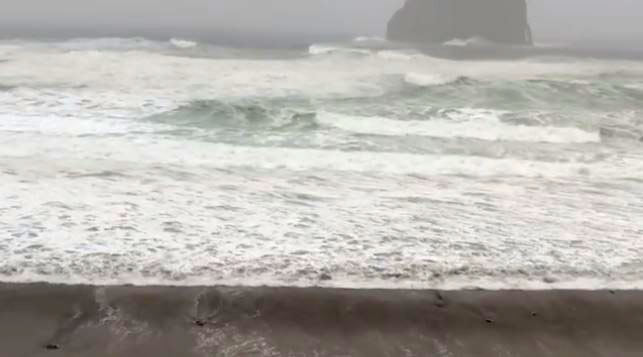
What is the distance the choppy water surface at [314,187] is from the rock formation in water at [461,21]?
62.3 m

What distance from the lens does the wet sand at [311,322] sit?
3.55 m

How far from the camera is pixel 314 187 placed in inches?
289

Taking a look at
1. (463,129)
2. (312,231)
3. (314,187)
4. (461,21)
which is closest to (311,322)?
(312,231)

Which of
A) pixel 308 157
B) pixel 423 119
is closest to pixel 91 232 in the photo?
pixel 308 157

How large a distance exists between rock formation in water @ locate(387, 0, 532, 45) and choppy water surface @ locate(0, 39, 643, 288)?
62338mm

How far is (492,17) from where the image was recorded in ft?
256

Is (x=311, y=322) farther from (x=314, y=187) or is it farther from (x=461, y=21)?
(x=461, y=21)

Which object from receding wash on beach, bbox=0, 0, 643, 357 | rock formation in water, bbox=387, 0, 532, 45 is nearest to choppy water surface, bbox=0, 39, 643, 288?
receding wash on beach, bbox=0, 0, 643, 357

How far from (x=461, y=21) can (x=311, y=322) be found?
78908 mm

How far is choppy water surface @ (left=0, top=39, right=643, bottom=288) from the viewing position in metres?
4.80

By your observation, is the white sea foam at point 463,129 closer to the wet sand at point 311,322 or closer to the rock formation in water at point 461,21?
the wet sand at point 311,322

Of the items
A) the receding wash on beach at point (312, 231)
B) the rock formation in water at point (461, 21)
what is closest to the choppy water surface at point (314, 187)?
the receding wash on beach at point (312, 231)

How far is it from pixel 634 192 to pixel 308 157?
448cm

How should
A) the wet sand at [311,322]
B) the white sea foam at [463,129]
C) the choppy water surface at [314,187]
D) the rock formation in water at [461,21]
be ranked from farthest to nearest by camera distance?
the rock formation in water at [461,21], the white sea foam at [463,129], the choppy water surface at [314,187], the wet sand at [311,322]
